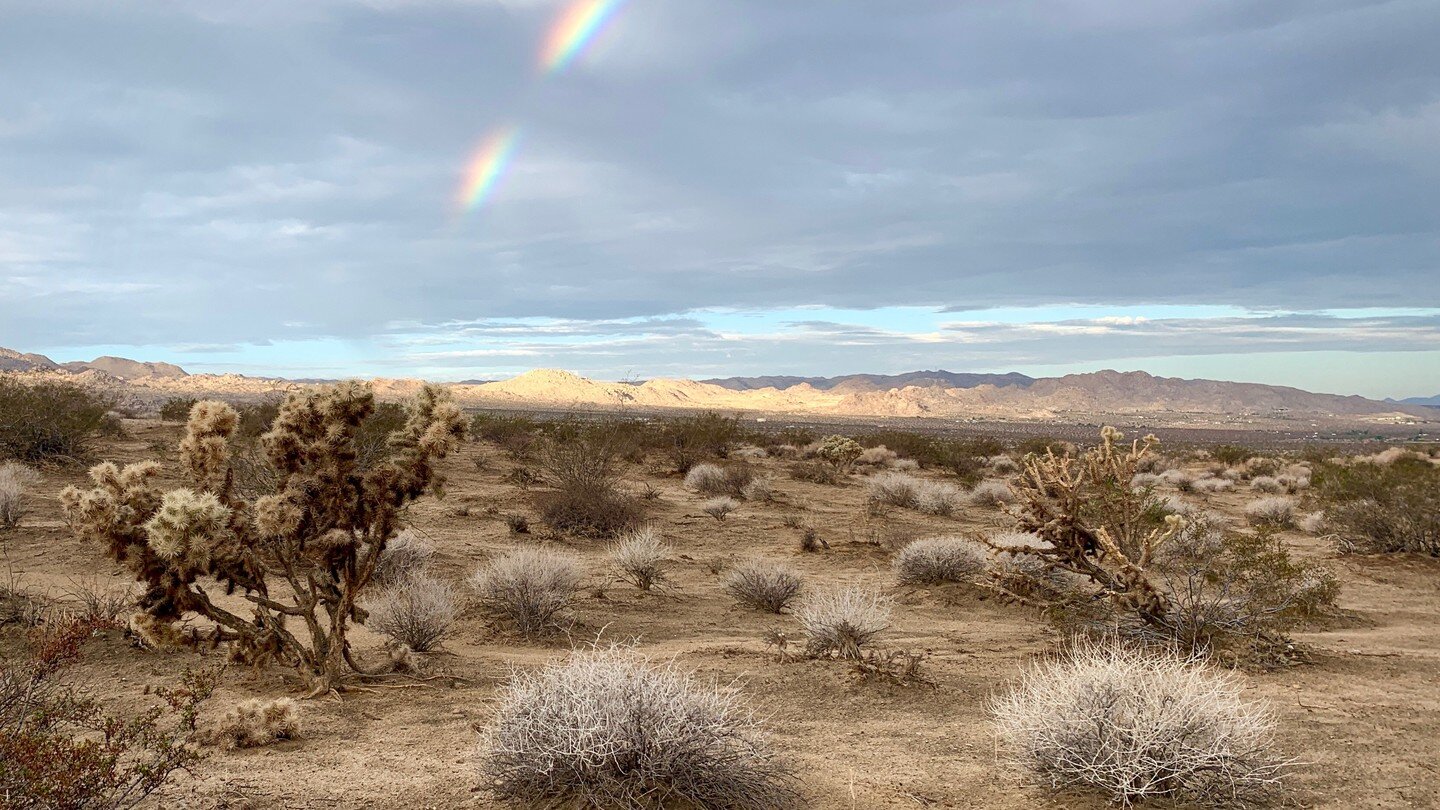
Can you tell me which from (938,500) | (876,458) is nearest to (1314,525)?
(938,500)

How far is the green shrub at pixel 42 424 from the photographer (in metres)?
19.2

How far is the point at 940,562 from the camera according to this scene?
1310 cm

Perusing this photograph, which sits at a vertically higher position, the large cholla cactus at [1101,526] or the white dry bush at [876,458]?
the large cholla cactus at [1101,526]

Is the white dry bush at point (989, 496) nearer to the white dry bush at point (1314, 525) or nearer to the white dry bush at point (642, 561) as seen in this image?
the white dry bush at point (1314, 525)

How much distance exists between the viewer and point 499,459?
95.6 feet

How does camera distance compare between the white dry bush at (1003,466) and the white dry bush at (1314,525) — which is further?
the white dry bush at (1003,466)

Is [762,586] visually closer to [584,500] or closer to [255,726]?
[584,500]

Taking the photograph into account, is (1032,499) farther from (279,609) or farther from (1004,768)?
(279,609)

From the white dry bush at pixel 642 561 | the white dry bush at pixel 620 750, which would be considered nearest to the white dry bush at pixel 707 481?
the white dry bush at pixel 642 561

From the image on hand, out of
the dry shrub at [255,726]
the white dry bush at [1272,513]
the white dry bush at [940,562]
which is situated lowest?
the white dry bush at [1272,513]

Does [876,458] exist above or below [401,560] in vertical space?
below

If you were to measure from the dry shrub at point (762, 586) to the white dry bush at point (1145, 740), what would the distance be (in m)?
6.40

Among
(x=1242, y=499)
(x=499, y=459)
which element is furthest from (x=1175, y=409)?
(x=499, y=459)

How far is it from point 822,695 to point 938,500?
15562mm
